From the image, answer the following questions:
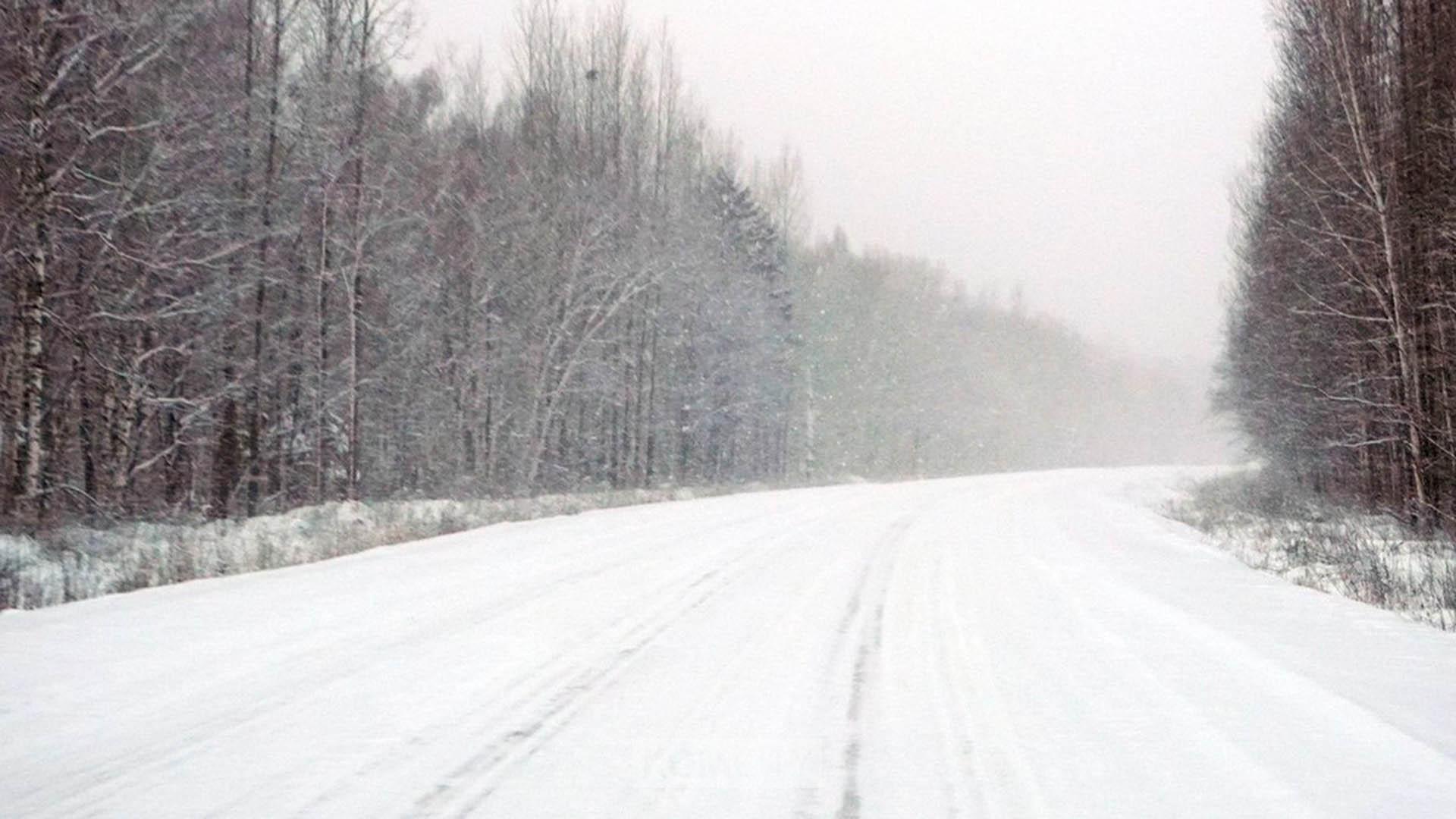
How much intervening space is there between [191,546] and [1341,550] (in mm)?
14641

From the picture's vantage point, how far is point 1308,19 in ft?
55.8

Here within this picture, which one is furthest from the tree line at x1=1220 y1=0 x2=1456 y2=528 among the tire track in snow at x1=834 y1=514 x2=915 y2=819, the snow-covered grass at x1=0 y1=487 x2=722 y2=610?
the snow-covered grass at x1=0 y1=487 x2=722 y2=610

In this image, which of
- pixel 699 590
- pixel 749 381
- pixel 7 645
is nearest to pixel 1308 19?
pixel 699 590

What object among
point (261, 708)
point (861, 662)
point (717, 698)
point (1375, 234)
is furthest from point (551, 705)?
point (1375, 234)

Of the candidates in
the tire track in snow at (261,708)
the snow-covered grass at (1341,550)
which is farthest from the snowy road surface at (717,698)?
the snow-covered grass at (1341,550)

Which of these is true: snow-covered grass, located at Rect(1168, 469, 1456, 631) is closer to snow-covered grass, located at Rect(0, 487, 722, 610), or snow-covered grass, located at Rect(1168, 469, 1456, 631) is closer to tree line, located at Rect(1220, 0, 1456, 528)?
tree line, located at Rect(1220, 0, 1456, 528)

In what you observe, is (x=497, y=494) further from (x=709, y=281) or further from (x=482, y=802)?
(x=482, y=802)

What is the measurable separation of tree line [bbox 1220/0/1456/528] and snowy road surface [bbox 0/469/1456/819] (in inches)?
357

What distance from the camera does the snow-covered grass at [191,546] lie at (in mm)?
8234

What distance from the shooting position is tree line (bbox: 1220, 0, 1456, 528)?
1435cm

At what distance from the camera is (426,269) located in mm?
26000

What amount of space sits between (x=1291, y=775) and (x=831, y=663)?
2.45m

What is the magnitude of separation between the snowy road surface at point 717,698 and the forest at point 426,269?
316 inches

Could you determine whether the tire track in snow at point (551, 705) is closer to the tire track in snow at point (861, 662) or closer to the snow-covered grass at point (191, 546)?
the tire track in snow at point (861, 662)
